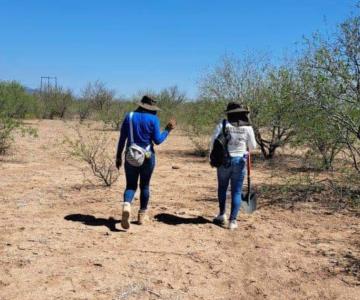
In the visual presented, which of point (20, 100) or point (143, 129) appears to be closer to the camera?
point (143, 129)

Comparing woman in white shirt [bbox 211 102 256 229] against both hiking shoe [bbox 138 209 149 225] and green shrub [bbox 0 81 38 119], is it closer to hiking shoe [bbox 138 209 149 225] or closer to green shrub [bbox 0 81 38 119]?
hiking shoe [bbox 138 209 149 225]

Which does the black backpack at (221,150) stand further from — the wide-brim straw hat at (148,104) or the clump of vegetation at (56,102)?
the clump of vegetation at (56,102)

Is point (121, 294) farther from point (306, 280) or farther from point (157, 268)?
point (306, 280)

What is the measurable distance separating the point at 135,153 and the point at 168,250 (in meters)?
1.29

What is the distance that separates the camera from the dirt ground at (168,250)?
14.6 feet

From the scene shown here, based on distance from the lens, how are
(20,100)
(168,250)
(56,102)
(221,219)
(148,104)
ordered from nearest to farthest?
(168,250) → (148,104) → (221,219) → (20,100) → (56,102)

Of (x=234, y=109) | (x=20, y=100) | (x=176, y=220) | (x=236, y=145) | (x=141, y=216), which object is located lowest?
(x=176, y=220)

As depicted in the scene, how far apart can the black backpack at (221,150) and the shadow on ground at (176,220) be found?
3.24 feet

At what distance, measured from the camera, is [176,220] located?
22.0 ft

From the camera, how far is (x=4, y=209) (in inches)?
277

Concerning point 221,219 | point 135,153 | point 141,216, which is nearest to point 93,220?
point 141,216

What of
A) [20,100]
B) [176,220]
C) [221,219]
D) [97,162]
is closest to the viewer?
[221,219]

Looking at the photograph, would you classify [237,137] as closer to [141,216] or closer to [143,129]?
[143,129]

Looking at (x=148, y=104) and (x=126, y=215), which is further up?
(x=148, y=104)
